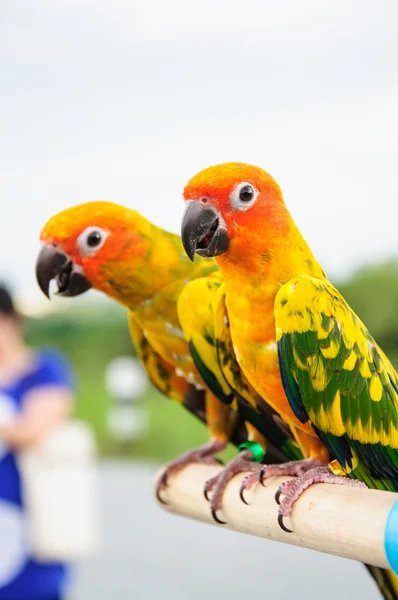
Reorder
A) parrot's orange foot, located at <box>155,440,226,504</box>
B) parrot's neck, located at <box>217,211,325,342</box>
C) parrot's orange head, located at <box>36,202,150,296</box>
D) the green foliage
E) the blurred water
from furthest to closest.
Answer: the blurred water < the green foliage < parrot's orange foot, located at <box>155,440,226,504</box> < parrot's orange head, located at <box>36,202,150,296</box> < parrot's neck, located at <box>217,211,325,342</box>

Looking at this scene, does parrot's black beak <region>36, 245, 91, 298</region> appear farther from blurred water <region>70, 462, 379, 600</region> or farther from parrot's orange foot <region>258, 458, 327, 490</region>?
blurred water <region>70, 462, 379, 600</region>

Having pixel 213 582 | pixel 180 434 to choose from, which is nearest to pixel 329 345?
pixel 213 582

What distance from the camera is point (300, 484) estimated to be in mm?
651

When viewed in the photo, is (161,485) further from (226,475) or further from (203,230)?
(203,230)

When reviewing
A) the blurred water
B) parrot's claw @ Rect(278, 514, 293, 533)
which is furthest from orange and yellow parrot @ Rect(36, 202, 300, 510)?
the blurred water

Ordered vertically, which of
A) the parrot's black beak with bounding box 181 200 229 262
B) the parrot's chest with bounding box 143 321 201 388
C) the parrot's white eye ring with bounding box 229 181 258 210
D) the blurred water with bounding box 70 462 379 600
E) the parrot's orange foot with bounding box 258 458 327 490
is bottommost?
the blurred water with bounding box 70 462 379 600

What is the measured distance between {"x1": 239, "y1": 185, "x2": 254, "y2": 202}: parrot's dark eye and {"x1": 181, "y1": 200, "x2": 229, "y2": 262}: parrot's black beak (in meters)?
0.02

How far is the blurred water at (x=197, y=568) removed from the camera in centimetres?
325

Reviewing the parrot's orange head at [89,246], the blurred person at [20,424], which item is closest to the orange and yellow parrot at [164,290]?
the parrot's orange head at [89,246]

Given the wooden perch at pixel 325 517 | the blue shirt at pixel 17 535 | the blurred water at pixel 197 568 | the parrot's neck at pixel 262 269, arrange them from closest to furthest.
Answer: the wooden perch at pixel 325 517
the parrot's neck at pixel 262 269
the blue shirt at pixel 17 535
the blurred water at pixel 197 568

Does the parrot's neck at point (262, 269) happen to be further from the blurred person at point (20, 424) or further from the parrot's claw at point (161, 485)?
the blurred person at point (20, 424)

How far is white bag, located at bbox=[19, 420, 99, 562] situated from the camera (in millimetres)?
1563

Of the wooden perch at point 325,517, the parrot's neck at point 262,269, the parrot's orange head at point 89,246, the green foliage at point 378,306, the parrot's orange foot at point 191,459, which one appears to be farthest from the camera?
the green foliage at point 378,306

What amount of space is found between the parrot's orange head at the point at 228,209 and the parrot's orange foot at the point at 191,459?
0.31 metres
